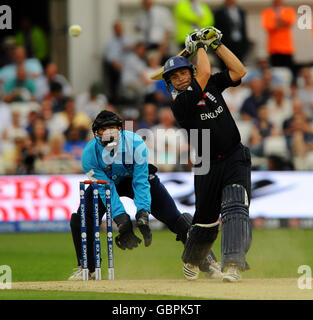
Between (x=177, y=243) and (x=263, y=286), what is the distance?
275 inches

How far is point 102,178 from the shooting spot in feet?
34.3

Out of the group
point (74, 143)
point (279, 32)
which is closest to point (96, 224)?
point (74, 143)

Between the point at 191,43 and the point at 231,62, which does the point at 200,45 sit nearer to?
the point at 191,43

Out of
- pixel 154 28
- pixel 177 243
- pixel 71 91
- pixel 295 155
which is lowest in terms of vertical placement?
pixel 177 243

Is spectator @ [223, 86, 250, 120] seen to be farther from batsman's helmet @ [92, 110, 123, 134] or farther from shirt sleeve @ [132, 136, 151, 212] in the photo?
batsman's helmet @ [92, 110, 123, 134]

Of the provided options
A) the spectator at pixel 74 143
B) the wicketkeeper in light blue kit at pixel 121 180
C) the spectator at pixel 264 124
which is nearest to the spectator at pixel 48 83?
the spectator at pixel 74 143

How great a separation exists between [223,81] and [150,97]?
1035 centimetres

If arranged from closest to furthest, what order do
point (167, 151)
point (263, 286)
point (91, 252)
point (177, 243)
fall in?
point (263, 286) → point (91, 252) → point (177, 243) → point (167, 151)

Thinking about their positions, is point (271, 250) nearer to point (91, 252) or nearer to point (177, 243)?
point (177, 243)

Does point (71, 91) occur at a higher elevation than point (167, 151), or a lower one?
higher

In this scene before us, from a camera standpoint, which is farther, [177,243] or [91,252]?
[177,243]

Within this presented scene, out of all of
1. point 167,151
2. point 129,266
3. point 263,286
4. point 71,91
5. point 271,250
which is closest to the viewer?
point 263,286

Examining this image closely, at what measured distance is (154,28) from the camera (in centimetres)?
2169
